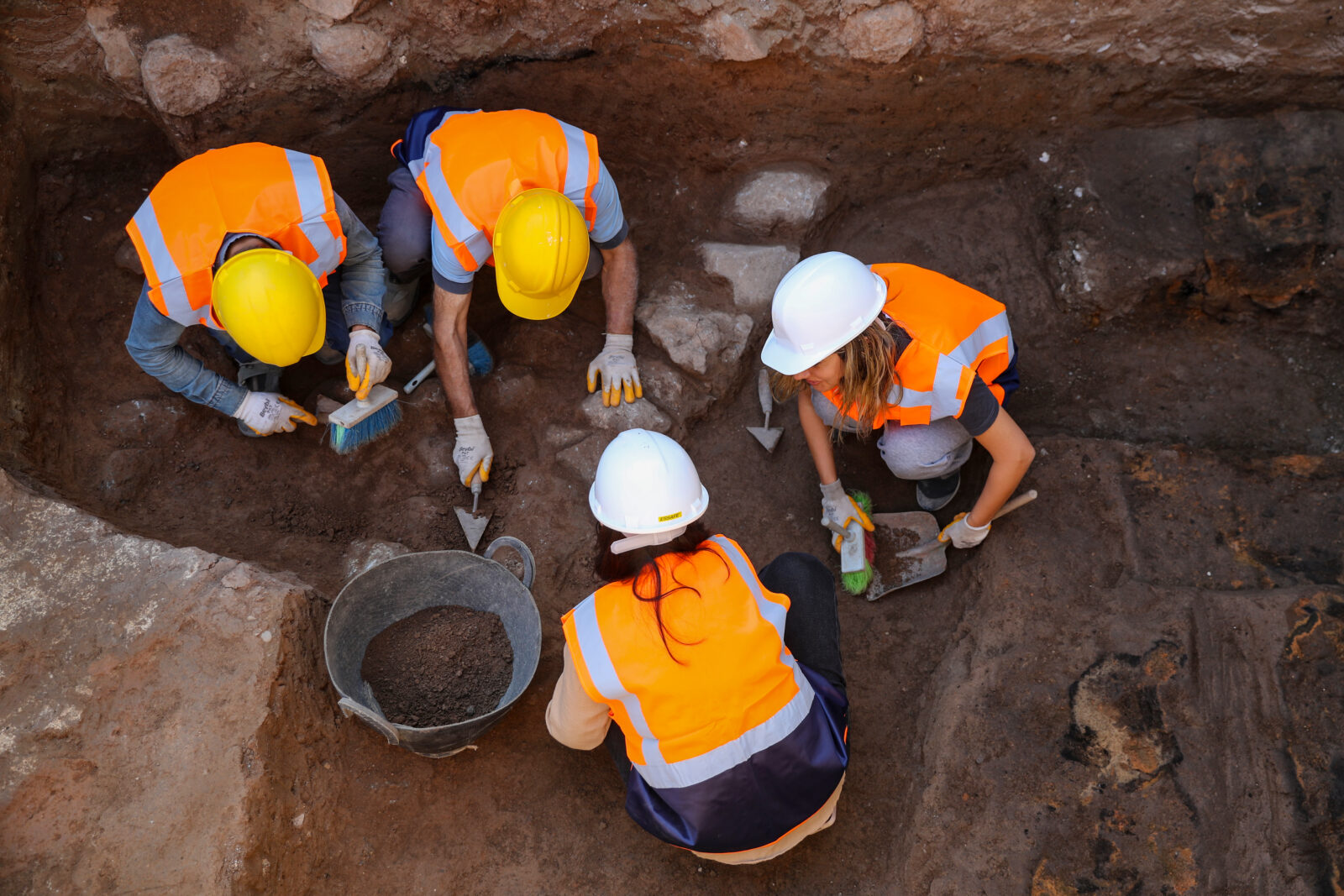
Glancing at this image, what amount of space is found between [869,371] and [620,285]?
47.2 inches

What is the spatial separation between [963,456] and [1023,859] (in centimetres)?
129

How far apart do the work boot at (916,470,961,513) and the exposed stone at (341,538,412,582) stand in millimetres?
1898

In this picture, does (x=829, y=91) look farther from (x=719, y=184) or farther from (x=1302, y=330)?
(x=1302, y=330)

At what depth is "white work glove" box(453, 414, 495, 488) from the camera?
305 cm

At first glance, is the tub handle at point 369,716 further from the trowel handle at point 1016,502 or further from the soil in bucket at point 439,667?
the trowel handle at point 1016,502

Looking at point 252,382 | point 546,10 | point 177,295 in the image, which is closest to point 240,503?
point 252,382

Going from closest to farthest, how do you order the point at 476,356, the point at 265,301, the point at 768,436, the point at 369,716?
the point at 369,716 < the point at 265,301 < the point at 768,436 < the point at 476,356

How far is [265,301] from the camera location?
250 cm

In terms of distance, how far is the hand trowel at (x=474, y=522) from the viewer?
2.97m

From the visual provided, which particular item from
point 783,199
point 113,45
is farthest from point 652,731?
point 113,45

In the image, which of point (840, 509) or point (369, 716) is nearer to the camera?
point (369, 716)

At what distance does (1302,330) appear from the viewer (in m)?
3.07

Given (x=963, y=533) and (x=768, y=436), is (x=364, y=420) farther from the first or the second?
(x=963, y=533)

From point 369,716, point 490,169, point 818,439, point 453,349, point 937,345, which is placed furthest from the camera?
point 453,349
